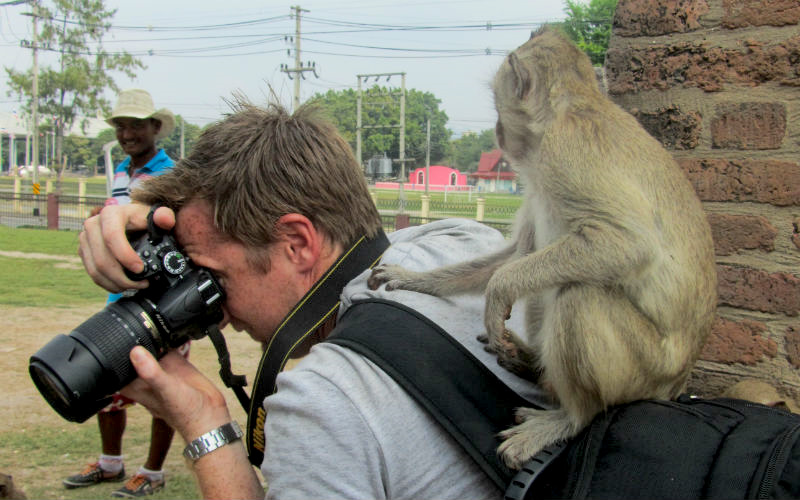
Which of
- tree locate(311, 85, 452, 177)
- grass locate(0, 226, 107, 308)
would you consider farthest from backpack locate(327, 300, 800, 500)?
tree locate(311, 85, 452, 177)

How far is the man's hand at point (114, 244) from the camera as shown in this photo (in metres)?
1.69

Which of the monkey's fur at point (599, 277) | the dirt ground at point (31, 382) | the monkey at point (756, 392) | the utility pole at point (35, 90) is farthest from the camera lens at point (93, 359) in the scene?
the utility pole at point (35, 90)

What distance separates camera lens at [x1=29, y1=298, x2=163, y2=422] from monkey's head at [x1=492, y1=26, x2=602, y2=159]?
4.34ft

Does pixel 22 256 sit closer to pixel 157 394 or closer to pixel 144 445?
pixel 144 445

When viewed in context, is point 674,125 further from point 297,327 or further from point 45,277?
point 45,277

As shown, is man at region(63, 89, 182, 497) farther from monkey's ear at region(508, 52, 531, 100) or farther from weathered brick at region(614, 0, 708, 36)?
weathered brick at region(614, 0, 708, 36)

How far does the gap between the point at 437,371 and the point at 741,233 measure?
1695mm

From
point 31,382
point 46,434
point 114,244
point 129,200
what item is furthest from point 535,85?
point 31,382

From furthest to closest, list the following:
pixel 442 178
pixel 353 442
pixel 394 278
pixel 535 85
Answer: pixel 442 178
pixel 535 85
pixel 394 278
pixel 353 442

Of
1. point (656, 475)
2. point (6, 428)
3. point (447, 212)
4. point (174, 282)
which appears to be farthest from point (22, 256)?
point (656, 475)

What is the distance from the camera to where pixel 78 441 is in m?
4.62

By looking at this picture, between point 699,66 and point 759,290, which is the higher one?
point 699,66

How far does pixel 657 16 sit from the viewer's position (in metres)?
2.64

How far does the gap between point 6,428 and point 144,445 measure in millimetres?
972
